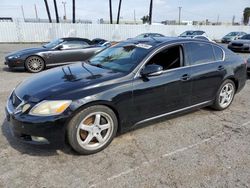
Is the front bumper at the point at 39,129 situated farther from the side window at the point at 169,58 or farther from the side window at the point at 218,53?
the side window at the point at 218,53

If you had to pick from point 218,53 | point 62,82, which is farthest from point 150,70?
point 218,53

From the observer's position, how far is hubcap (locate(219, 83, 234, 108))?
4507 millimetres

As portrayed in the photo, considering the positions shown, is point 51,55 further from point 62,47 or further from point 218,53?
point 218,53

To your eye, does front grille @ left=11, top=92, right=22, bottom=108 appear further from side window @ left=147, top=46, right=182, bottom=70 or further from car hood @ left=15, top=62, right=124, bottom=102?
side window @ left=147, top=46, right=182, bottom=70

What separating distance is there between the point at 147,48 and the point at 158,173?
1.92 m

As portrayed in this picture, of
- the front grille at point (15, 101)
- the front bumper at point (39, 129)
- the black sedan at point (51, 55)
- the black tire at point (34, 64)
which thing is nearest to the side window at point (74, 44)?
the black sedan at point (51, 55)

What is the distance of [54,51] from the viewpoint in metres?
8.51

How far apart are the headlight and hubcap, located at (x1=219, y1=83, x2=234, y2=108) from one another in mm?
3204

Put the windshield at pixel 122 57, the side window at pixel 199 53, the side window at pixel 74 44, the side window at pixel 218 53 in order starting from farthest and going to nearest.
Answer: the side window at pixel 74 44 → the side window at pixel 218 53 → the side window at pixel 199 53 → the windshield at pixel 122 57

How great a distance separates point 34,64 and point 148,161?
6.81m

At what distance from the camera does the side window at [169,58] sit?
11.6 feet

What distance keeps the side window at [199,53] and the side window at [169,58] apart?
21 cm

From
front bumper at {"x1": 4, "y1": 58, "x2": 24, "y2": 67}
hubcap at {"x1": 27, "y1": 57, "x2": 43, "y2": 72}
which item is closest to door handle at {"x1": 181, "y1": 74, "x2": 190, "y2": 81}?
hubcap at {"x1": 27, "y1": 57, "x2": 43, "y2": 72}

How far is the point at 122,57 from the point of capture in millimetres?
3711
